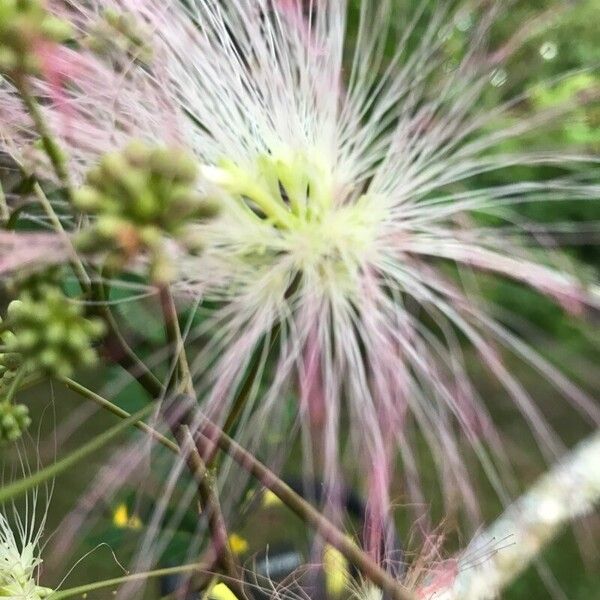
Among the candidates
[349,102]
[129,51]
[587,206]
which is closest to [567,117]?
[349,102]

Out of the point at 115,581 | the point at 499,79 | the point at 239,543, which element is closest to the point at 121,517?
the point at 239,543

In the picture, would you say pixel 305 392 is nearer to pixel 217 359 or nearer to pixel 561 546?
pixel 217 359

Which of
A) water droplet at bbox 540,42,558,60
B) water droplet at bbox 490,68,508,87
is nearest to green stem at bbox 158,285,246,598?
water droplet at bbox 490,68,508,87

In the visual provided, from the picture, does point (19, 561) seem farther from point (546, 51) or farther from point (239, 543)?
point (546, 51)

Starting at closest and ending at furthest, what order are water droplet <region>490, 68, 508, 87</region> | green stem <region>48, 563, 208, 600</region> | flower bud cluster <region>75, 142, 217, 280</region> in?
flower bud cluster <region>75, 142, 217, 280</region>
green stem <region>48, 563, 208, 600</region>
water droplet <region>490, 68, 508, 87</region>

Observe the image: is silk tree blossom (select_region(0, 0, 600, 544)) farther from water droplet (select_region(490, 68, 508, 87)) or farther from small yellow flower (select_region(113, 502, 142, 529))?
small yellow flower (select_region(113, 502, 142, 529))

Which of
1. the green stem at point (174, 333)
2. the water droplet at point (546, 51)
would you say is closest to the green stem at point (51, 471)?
the green stem at point (174, 333)
